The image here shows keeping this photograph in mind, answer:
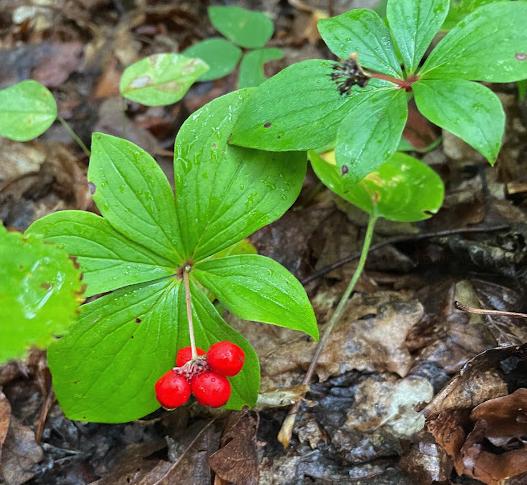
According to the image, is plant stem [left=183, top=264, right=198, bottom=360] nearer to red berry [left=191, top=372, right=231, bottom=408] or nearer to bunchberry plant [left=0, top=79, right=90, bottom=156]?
red berry [left=191, top=372, right=231, bottom=408]

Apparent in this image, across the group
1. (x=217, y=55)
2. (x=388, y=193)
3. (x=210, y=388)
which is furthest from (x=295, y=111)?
(x=217, y=55)

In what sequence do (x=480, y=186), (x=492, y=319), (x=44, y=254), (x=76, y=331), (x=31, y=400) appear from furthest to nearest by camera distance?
(x=480, y=186) → (x=31, y=400) → (x=492, y=319) → (x=76, y=331) → (x=44, y=254)

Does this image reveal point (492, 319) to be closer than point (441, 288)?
Yes

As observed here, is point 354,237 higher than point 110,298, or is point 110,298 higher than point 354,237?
point 110,298

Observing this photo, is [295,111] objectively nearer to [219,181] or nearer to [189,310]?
[219,181]

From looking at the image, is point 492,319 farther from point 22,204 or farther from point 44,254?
point 22,204

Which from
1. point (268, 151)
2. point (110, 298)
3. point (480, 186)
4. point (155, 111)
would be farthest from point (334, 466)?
point (155, 111)
